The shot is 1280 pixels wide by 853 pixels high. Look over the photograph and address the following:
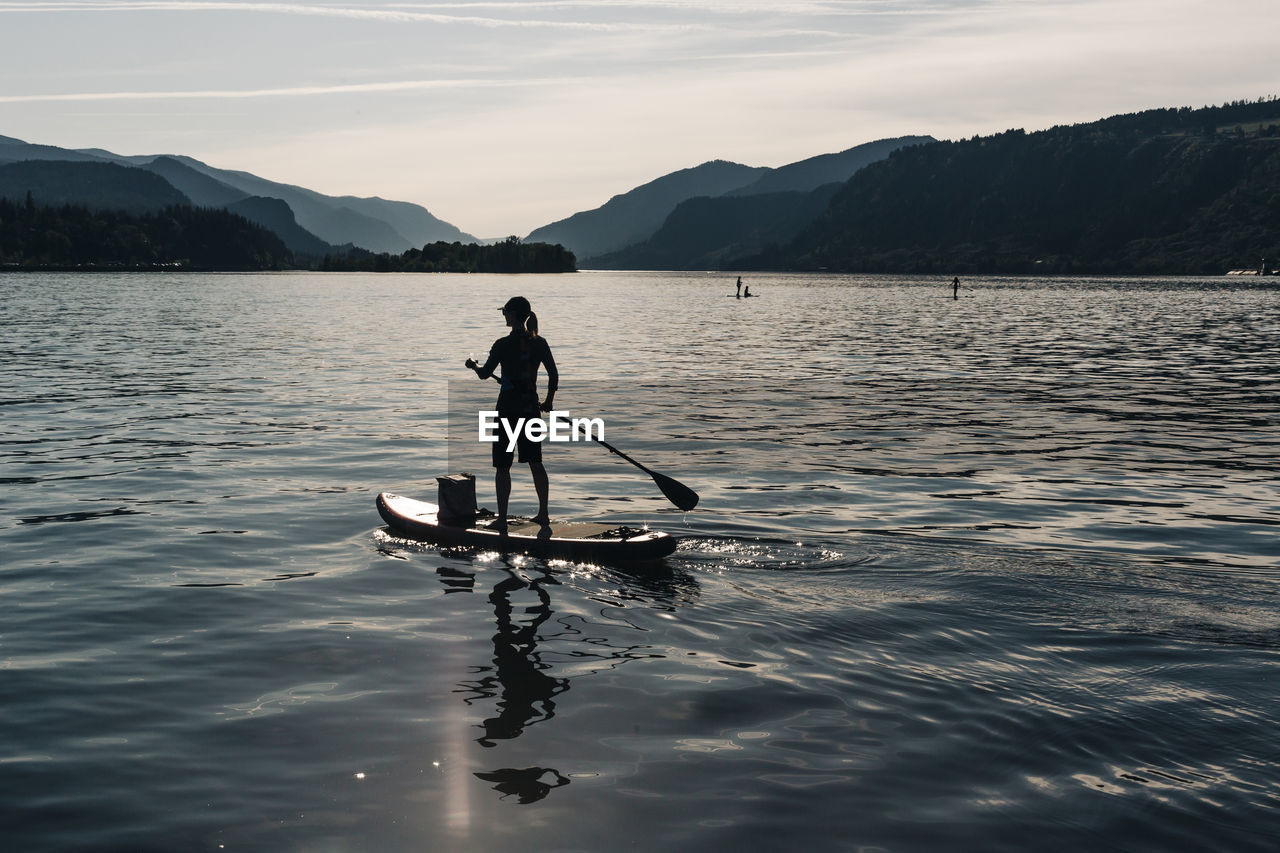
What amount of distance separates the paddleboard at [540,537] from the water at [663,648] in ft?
1.13

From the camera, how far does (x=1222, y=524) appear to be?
1445 centimetres

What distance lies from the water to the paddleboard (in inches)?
13.5

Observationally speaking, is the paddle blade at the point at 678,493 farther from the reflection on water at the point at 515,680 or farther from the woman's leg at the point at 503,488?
the reflection on water at the point at 515,680

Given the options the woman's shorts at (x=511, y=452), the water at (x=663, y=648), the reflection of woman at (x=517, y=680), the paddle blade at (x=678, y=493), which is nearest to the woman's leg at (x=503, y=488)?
the woman's shorts at (x=511, y=452)

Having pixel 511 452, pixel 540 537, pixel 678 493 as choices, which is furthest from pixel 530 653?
pixel 678 493

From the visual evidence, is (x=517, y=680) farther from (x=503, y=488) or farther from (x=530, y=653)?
(x=503, y=488)

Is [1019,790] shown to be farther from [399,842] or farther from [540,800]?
[399,842]

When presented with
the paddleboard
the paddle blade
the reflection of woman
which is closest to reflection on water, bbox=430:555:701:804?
the reflection of woman

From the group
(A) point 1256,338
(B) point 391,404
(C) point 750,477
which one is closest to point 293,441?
(B) point 391,404

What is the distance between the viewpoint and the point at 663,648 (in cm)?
939

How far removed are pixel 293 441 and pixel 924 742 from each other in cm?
1774

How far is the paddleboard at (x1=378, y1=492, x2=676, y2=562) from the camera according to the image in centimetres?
1239

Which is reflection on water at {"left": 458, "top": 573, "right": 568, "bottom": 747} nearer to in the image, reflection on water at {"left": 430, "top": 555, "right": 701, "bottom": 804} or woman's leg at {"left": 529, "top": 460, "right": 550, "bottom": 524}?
reflection on water at {"left": 430, "top": 555, "right": 701, "bottom": 804}

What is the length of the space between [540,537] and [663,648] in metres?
3.87
